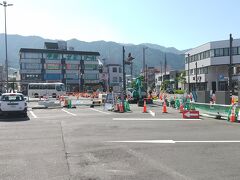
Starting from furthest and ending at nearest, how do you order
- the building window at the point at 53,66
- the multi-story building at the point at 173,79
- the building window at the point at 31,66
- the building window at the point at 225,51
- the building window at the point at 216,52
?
the multi-story building at the point at 173,79 → the building window at the point at 53,66 → the building window at the point at 31,66 → the building window at the point at 216,52 → the building window at the point at 225,51

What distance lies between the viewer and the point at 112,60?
15850 cm

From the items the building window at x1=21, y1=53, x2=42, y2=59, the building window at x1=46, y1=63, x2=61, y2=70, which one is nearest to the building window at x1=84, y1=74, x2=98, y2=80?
the building window at x1=46, y1=63, x2=61, y2=70

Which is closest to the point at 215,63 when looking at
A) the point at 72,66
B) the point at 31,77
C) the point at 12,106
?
the point at 72,66

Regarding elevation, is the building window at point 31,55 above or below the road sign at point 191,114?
above

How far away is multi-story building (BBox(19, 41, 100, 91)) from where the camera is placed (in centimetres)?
12675

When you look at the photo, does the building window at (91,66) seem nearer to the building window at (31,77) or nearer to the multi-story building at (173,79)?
the building window at (31,77)

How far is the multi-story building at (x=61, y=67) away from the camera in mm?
126750

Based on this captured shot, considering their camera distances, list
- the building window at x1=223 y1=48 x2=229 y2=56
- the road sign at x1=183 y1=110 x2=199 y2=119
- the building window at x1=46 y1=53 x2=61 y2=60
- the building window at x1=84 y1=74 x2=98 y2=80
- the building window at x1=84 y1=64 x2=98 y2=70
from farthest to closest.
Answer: the building window at x1=84 y1=64 x2=98 y2=70, the building window at x1=84 y1=74 x2=98 y2=80, the building window at x1=46 y1=53 x2=61 y2=60, the building window at x1=223 y1=48 x2=229 y2=56, the road sign at x1=183 y1=110 x2=199 y2=119

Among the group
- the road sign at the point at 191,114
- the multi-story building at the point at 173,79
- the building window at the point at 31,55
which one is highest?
the building window at the point at 31,55

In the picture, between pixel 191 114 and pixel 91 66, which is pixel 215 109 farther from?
pixel 91 66

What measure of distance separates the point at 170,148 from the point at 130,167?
9.16 feet

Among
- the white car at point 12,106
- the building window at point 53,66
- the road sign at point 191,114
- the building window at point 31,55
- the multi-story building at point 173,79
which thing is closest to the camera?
the road sign at point 191,114

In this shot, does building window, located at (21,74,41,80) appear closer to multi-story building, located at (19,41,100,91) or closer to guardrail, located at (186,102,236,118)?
multi-story building, located at (19,41,100,91)

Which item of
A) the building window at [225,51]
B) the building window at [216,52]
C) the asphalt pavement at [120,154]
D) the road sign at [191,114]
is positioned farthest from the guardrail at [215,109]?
the building window at [216,52]
